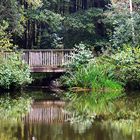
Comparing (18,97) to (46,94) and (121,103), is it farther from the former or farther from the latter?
(121,103)

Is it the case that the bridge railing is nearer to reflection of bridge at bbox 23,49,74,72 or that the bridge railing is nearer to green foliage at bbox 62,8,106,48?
reflection of bridge at bbox 23,49,74,72

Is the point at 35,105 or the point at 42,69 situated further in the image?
the point at 42,69

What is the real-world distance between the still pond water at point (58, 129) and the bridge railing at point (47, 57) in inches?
360

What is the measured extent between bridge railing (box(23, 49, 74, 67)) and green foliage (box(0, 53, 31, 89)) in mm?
1303

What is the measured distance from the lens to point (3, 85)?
72.6ft

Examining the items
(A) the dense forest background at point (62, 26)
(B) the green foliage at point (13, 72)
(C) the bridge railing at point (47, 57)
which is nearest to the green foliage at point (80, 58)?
(C) the bridge railing at point (47, 57)

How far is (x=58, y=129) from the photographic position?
1195 centimetres

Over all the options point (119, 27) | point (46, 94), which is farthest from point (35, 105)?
point (119, 27)

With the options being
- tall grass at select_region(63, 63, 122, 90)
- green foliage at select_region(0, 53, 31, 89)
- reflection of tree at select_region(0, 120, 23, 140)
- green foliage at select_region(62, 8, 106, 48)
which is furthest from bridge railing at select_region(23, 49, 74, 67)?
reflection of tree at select_region(0, 120, 23, 140)

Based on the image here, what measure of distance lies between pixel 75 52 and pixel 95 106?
909cm

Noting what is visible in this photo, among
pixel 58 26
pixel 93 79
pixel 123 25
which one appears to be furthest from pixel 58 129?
pixel 58 26

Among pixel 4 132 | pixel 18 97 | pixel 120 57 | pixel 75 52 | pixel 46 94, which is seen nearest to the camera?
pixel 4 132

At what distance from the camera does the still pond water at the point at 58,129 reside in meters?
10.8

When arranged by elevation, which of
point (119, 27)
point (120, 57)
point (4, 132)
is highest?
point (119, 27)
